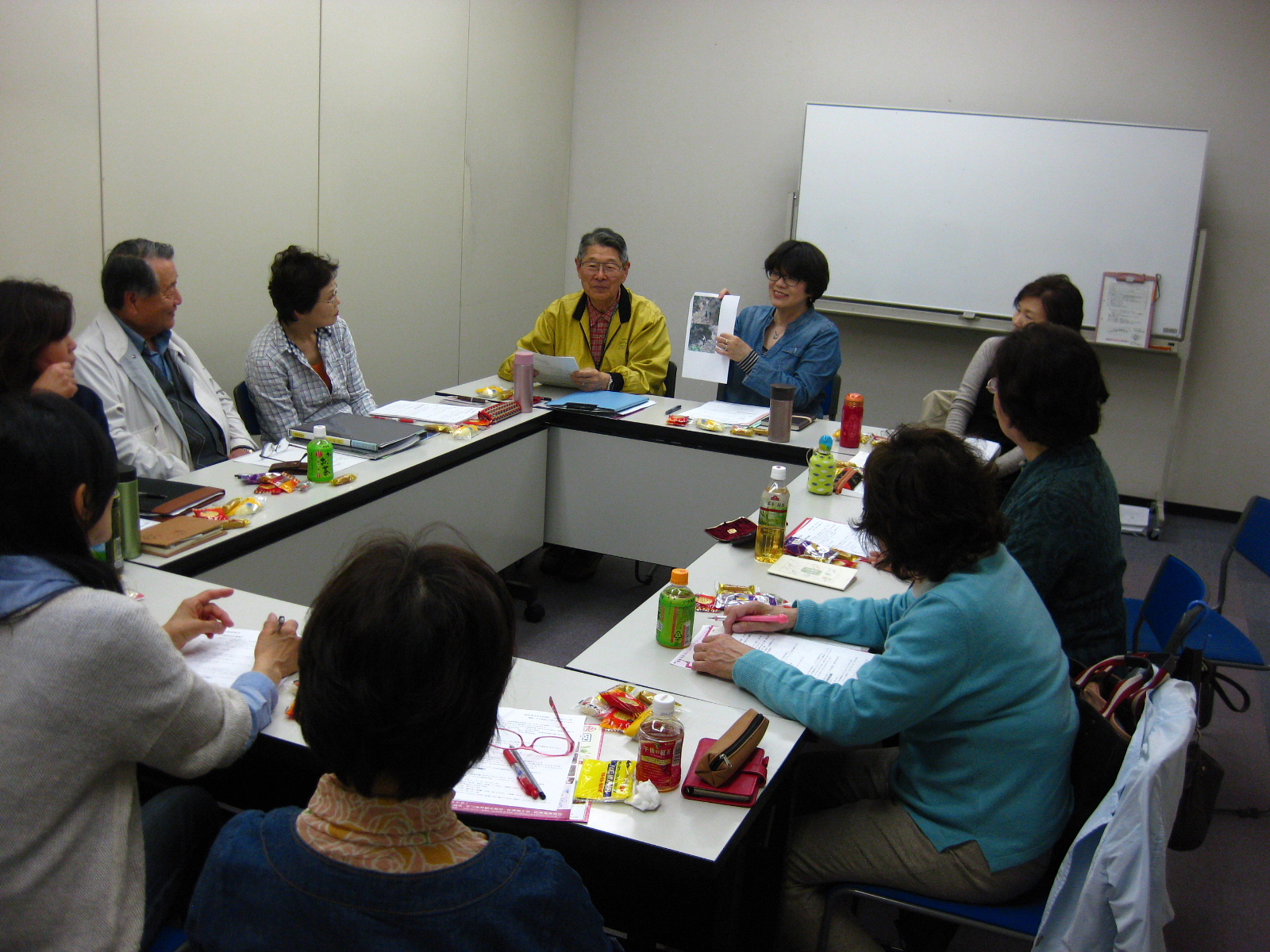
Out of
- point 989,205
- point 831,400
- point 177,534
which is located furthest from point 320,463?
point 989,205

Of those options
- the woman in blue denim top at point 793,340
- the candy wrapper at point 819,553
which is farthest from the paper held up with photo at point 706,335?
the candy wrapper at point 819,553

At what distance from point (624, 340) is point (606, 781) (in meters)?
2.96

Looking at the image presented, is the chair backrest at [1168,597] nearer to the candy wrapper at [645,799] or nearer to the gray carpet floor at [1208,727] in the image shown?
the gray carpet floor at [1208,727]

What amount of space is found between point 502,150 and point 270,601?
413cm

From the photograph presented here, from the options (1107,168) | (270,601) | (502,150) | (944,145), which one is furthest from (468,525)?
(1107,168)

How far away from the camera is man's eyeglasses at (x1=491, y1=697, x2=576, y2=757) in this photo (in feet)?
5.10

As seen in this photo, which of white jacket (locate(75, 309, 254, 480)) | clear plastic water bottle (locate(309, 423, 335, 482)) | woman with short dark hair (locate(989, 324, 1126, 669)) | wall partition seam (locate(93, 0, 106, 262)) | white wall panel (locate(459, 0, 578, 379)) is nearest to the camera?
woman with short dark hair (locate(989, 324, 1126, 669))

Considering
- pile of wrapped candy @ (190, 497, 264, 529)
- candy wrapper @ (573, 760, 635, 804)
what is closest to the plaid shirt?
pile of wrapped candy @ (190, 497, 264, 529)

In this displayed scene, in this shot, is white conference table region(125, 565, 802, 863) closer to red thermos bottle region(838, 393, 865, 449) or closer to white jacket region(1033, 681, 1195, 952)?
white jacket region(1033, 681, 1195, 952)

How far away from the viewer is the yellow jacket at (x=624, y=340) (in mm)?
4238

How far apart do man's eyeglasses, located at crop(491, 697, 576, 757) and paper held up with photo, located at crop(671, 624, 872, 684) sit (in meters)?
0.38

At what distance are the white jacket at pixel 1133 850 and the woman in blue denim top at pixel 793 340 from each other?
8.27ft

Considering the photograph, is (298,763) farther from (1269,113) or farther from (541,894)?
(1269,113)

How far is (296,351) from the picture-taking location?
349 cm
